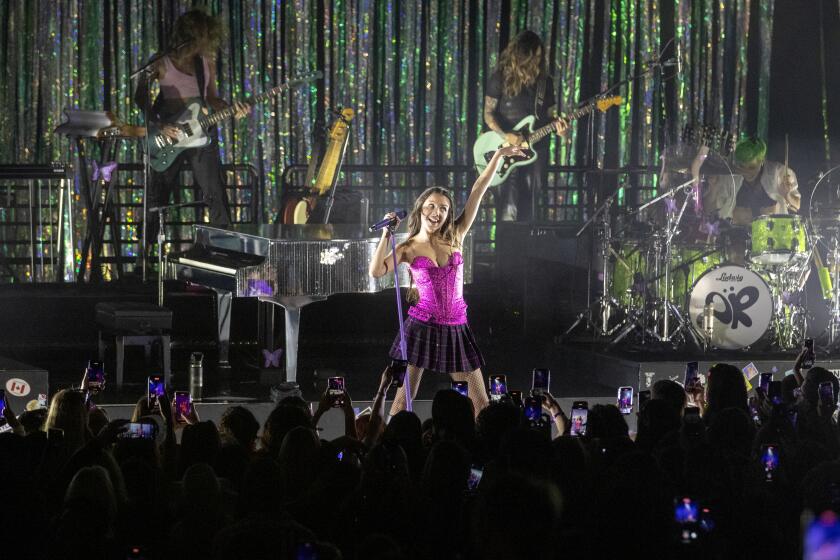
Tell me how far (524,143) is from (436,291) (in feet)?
17.5

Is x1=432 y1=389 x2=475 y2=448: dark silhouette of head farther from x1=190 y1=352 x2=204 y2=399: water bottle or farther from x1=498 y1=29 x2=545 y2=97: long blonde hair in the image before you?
x1=498 y1=29 x2=545 y2=97: long blonde hair

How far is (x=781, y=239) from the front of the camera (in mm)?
11180

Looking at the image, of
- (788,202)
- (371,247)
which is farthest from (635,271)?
(371,247)

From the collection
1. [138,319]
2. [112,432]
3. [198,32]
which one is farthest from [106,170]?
[112,432]

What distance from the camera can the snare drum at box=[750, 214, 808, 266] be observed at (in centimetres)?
1117

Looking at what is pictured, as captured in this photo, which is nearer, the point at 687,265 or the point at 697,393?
the point at 697,393

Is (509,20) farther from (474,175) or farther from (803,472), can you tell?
(803,472)

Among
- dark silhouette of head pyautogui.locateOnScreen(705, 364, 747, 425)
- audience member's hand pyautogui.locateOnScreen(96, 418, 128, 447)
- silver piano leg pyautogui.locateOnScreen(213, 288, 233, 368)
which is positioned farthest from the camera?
silver piano leg pyautogui.locateOnScreen(213, 288, 233, 368)

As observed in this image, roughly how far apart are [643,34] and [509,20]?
5.03ft

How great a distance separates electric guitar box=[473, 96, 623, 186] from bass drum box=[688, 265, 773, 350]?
8.23 feet

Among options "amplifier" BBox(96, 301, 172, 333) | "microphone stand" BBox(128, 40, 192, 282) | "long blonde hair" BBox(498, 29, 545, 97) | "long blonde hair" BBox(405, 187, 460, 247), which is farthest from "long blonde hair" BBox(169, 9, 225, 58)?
"long blonde hair" BBox(405, 187, 460, 247)

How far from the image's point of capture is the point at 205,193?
12023 mm

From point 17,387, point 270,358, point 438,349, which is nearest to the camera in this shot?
point 438,349

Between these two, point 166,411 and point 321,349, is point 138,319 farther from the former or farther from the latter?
point 166,411
